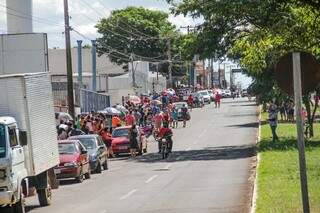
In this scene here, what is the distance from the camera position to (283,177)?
67.3 ft

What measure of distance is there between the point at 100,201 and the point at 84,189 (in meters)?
3.67

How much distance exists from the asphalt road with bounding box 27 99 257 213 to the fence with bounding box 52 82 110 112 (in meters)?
10.9

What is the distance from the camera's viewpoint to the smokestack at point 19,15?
175ft

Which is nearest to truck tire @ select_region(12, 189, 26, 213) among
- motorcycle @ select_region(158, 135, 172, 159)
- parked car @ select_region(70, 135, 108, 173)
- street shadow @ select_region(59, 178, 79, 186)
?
street shadow @ select_region(59, 178, 79, 186)

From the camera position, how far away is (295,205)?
14781 millimetres

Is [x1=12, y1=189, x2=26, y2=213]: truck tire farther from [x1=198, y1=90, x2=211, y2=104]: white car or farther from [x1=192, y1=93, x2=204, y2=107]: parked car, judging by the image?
[x1=198, y1=90, x2=211, y2=104]: white car

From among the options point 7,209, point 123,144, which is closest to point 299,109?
point 7,209

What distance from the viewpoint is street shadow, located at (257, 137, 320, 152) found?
103 ft

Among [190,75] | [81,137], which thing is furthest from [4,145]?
[190,75]

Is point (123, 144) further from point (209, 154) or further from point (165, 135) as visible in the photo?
point (209, 154)

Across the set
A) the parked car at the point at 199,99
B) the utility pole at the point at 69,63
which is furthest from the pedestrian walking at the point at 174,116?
the parked car at the point at 199,99

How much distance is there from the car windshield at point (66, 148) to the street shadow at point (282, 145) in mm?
8760

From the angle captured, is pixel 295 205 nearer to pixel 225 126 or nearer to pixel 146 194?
pixel 146 194

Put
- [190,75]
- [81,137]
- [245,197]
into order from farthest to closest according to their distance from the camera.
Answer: [190,75], [81,137], [245,197]
